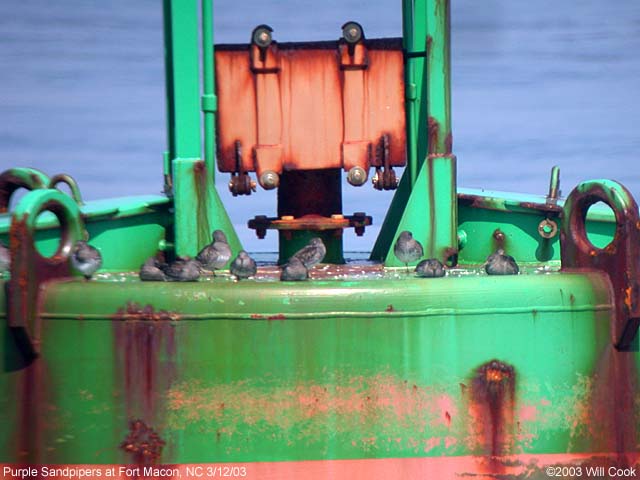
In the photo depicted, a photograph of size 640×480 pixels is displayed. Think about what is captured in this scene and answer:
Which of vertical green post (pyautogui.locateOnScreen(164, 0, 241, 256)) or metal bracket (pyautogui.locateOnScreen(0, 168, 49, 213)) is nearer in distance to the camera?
vertical green post (pyautogui.locateOnScreen(164, 0, 241, 256))

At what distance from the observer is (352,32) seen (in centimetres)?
872

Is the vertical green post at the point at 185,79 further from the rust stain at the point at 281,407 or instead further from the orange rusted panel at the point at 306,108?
the rust stain at the point at 281,407

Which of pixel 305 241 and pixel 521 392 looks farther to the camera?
pixel 305 241

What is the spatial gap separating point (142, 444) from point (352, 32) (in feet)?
12.4

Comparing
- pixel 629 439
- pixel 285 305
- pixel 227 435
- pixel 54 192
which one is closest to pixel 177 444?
pixel 227 435

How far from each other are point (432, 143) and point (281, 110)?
1.25m

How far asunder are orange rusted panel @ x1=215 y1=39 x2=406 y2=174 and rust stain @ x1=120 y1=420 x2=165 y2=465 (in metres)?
2.75

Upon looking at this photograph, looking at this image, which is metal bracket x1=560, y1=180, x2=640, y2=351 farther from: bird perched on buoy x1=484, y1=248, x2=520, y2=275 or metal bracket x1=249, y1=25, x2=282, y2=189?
metal bracket x1=249, y1=25, x2=282, y2=189

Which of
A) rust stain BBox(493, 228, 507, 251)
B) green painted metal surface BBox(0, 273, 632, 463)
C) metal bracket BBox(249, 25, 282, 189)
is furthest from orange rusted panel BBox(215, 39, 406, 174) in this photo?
green painted metal surface BBox(0, 273, 632, 463)

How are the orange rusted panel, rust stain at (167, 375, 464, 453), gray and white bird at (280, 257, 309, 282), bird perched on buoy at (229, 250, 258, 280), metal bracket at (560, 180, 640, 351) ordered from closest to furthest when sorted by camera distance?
1. rust stain at (167, 375, 464, 453)
2. metal bracket at (560, 180, 640, 351)
3. gray and white bird at (280, 257, 309, 282)
4. bird perched on buoy at (229, 250, 258, 280)
5. the orange rusted panel

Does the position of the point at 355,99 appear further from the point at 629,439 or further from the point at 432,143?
the point at 629,439

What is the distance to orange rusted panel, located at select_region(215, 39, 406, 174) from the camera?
880 cm

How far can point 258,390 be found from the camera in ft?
21.8

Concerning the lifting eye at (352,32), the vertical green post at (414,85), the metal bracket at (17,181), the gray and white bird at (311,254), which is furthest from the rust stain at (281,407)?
the metal bracket at (17,181)
